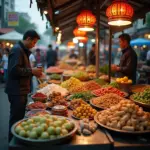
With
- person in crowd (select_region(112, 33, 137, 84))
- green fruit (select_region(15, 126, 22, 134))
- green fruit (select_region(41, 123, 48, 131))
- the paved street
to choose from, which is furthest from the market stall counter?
person in crowd (select_region(112, 33, 137, 84))

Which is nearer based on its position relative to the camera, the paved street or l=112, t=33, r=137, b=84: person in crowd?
the paved street

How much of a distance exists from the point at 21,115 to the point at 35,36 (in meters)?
1.63

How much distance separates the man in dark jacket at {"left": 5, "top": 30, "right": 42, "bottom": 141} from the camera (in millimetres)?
4164

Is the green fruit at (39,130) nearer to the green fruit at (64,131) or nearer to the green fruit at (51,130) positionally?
the green fruit at (51,130)

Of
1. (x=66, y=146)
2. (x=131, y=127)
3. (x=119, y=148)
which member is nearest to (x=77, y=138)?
(x=66, y=146)

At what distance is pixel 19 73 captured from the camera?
4.15 metres

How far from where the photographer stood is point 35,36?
14.0 feet

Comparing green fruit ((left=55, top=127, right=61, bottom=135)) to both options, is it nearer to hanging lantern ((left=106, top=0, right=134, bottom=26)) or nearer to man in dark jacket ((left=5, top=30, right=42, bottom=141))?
man in dark jacket ((left=5, top=30, right=42, bottom=141))

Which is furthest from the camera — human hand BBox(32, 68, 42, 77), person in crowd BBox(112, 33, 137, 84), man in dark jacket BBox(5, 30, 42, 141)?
person in crowd BBox(112, 33, 137, 84)

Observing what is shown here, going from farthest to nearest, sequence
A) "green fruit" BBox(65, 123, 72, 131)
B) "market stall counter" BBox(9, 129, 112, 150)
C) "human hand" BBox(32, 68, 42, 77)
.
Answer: "human hand" BBox(32, 68, 42, 77), "green fruit" BBox(65, 123, 72, 131), "market stall counter" BBox(9, 129, 112, 150)

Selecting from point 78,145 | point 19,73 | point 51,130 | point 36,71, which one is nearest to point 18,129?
point 51,130

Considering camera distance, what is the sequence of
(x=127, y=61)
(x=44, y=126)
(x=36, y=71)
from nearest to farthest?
1. (x=44, y=126)
2. (x=36, y=71)
3. (x=127, y=61)

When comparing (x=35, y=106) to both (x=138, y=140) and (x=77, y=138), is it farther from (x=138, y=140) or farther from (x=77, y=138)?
(x=138, y=140)

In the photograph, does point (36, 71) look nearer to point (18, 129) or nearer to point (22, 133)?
point (18, 129)
